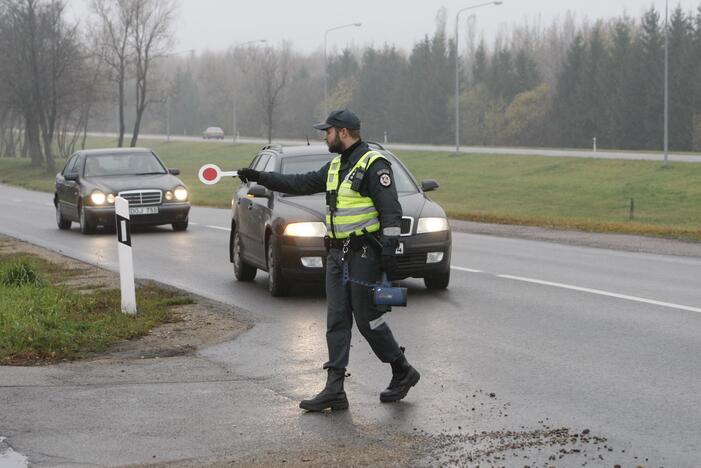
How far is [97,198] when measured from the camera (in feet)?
78.4

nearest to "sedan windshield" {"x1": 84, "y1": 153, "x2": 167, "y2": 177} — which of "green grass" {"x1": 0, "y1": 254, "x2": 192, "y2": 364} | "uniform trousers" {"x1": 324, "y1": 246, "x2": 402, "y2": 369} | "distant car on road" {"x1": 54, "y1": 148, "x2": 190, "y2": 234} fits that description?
"distant car on road" {"x1": 54, "y1": 148, "x2": 190, "y2": 234}

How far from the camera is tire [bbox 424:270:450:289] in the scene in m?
13.8

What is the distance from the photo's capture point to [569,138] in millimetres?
104688

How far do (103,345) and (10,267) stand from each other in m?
4.93

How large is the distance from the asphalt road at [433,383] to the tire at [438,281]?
19 centimetres

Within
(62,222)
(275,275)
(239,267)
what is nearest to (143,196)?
(62,222)

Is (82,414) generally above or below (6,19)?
below

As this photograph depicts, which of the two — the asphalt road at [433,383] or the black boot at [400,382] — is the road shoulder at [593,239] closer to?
the asphalt road at [433,383]

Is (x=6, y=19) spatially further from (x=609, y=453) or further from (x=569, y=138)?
(x=609, y=453)

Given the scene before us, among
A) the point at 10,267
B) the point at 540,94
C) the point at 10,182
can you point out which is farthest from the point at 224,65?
the point at 10,267

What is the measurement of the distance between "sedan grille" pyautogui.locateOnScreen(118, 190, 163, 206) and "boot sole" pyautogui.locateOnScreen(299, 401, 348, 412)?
1642cm

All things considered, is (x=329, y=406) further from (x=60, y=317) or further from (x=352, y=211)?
(x=60, y=317)

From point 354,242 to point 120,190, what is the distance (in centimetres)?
1655

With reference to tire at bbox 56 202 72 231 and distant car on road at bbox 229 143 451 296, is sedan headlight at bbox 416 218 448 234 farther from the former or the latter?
tire at bbox 56 202 72 231
